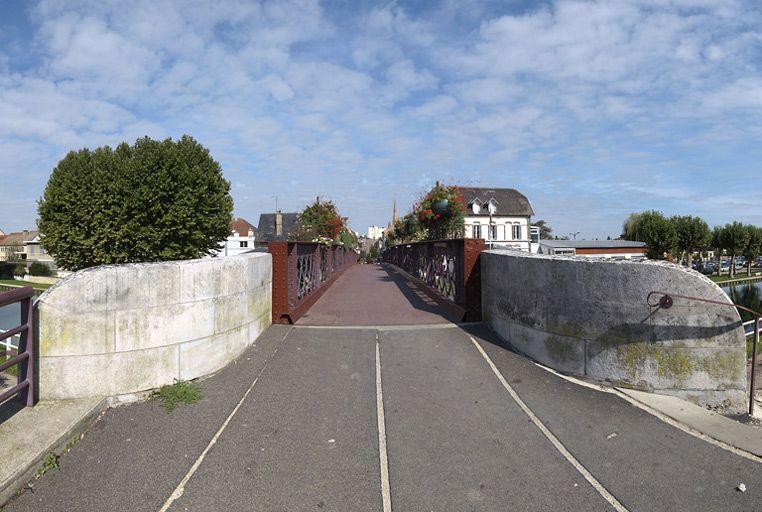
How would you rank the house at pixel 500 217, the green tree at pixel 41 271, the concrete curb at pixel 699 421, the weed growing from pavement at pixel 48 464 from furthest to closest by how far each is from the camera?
the green tree at pixel 41 271, the house at pixel 500 217, the concrete curb at pixel 699 421, the weed growing from pavement at pixel 48 464

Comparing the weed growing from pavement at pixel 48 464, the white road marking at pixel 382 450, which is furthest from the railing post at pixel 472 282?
the weed growing from pavement at pixel 48 464

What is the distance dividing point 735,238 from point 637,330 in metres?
67.4

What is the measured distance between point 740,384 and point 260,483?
4695 millimetres

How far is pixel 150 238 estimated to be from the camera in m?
18.4

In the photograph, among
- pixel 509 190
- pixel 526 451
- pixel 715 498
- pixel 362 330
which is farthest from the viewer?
pixel 509 190

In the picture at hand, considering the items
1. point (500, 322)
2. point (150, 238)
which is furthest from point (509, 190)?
point (500, 322)

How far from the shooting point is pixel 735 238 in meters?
55.4

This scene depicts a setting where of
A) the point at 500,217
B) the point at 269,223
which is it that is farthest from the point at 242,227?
the point at 500,217

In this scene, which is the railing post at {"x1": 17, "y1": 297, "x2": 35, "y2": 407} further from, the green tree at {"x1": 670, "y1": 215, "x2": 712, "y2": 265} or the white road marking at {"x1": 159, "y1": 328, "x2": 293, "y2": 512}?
the green tree at {"x1": 670, "y1": 215, "x2": 712, "y2": 265}

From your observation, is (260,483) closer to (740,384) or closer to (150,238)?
(740,384)

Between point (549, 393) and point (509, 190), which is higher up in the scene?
point (509, 190)

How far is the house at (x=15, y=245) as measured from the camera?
76.4m

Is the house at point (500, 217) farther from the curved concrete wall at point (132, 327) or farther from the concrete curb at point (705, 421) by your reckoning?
the curved concrete wall at point (132, 327)

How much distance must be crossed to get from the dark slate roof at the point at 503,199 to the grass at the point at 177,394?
53185 millimetres
